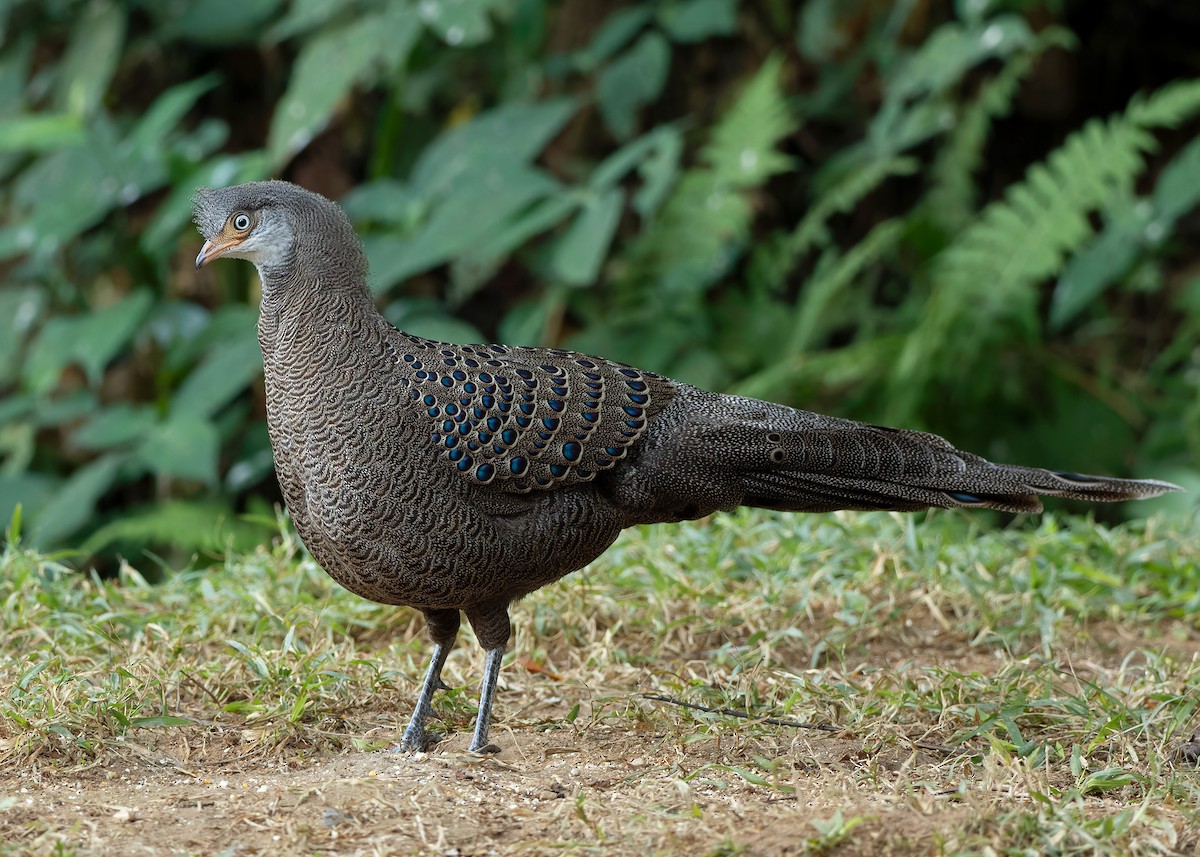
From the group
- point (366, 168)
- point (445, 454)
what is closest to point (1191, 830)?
point (445, 454)

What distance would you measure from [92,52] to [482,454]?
5.61 meters

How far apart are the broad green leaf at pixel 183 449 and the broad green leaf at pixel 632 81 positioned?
281 centimetres

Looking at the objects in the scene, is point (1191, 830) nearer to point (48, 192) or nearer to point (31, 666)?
point (31, 666)

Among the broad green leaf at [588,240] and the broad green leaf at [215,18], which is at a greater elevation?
the broad green leaf at [215,18]

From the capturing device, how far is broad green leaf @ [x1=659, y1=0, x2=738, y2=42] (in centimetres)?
752

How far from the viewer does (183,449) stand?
21.5ft

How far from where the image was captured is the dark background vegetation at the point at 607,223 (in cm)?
677

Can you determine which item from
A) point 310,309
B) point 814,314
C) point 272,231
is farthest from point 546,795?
point 814,314

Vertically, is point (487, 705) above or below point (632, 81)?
below

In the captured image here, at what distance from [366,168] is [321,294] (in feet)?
18.2

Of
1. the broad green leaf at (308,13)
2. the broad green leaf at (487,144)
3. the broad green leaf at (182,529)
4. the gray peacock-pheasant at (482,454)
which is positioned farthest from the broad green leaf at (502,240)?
the gray peacock-pheasant at (482,454)

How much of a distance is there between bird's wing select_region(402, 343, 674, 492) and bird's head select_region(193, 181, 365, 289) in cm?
38

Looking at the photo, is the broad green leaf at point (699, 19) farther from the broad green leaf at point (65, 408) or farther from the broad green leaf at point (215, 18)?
the broad green leaf at point (65, 408)

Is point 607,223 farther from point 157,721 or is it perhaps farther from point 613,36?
point 157,721
